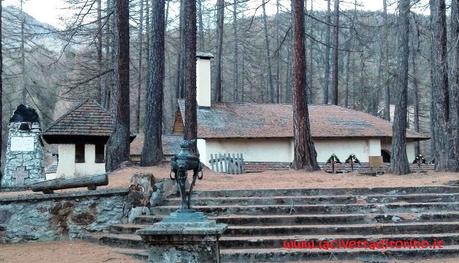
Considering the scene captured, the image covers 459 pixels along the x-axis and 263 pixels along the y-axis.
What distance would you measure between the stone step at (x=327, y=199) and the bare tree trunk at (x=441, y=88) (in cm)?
566

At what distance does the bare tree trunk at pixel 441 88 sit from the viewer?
591 inches

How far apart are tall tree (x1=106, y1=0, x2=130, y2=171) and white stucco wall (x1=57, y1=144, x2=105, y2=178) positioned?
6007 millimetres

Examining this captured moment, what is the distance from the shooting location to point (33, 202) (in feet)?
31.9

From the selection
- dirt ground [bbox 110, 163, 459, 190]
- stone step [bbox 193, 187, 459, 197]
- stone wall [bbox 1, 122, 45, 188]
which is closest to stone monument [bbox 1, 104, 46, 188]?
stone wall [bbox 1, 122, 45, 188]

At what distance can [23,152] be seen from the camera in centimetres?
1588

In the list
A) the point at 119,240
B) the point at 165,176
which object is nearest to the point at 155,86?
the point at 165,176

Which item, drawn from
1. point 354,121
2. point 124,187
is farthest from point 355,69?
point 124,187

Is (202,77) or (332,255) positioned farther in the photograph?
(202,77)

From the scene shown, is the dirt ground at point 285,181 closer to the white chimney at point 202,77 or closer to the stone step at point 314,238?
the stone step at point 314,238

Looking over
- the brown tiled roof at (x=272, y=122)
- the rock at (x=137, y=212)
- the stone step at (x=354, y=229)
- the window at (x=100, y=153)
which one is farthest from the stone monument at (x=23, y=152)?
the stone step at (x=354, y=229)

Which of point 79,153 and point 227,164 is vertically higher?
point 79,153

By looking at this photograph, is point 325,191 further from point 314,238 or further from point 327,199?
point 314,238

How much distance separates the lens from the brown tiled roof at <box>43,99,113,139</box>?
1972cm

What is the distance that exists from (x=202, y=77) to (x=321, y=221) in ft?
49.5
